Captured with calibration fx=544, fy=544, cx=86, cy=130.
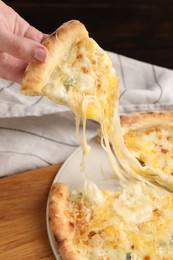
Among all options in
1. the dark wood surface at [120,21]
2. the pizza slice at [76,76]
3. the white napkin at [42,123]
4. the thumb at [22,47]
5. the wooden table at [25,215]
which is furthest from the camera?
the dark wood surface at [120,21]

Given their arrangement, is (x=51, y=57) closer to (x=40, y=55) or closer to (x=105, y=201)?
(x=40, y=55)

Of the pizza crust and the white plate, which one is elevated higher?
the pizza crust

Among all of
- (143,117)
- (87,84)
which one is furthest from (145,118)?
(87,84)

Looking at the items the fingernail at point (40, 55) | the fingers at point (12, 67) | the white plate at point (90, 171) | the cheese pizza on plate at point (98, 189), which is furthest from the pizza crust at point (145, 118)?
the fingernail at point (40, 55)

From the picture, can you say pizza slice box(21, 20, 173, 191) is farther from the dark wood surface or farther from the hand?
the dark wood surface

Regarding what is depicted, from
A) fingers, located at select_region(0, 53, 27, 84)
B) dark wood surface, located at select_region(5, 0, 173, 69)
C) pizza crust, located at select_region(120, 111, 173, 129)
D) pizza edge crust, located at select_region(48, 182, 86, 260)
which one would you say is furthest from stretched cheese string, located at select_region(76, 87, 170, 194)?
dark wood surface, located at select_region(5, 0, 173, 69)

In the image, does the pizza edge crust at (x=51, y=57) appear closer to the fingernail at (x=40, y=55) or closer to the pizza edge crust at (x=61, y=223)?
the fingernail at (x=40, y=55)
